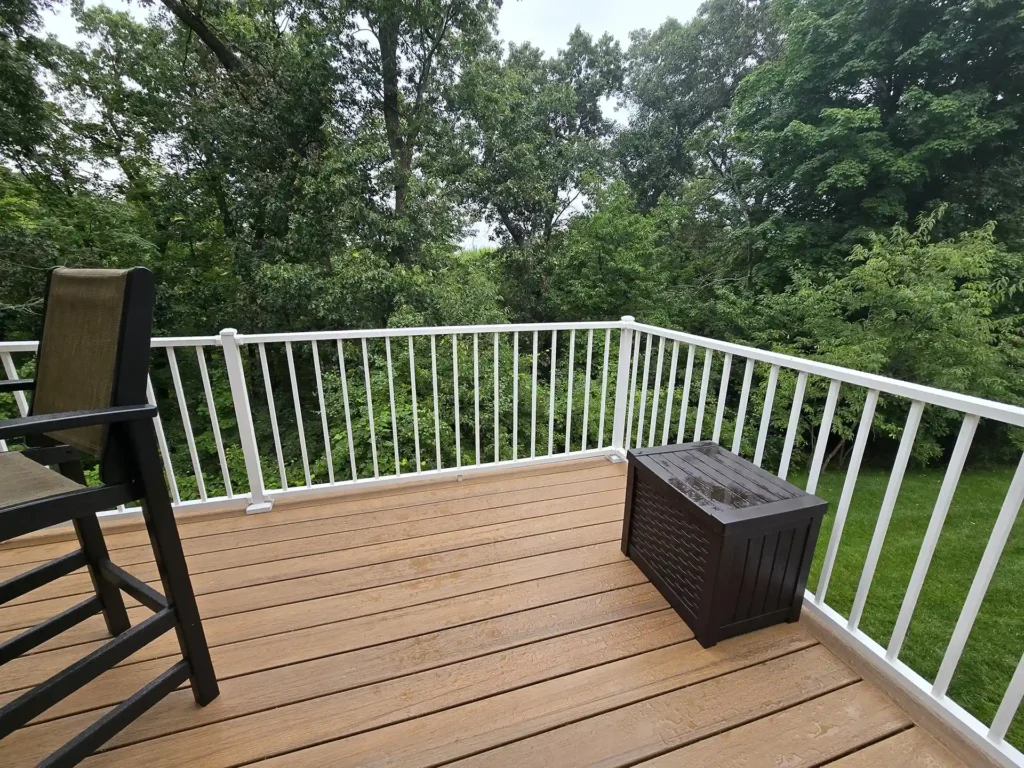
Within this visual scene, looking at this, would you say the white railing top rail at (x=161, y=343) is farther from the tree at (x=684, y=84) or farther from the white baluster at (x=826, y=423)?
the tree at (x=684, y=84)

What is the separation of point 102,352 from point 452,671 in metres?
1.30

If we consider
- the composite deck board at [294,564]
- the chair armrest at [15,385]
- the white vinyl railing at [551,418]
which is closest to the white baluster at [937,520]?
the white vinyl railing at [551,418]

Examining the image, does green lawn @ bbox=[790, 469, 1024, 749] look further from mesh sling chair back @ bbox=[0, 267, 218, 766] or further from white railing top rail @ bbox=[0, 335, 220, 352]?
white railing top rail @ bbox=[0, 335, 220, 352]

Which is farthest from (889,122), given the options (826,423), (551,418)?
(826,423)

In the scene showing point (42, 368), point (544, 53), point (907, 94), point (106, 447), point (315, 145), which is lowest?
point (106, 447)

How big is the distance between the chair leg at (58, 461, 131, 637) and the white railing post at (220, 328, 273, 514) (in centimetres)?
68

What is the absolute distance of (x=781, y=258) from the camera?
7.35 metres

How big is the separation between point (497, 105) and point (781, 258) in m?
5.33

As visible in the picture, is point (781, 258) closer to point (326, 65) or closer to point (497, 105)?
point (497, 105)

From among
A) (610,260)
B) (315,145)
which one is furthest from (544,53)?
(315,145)

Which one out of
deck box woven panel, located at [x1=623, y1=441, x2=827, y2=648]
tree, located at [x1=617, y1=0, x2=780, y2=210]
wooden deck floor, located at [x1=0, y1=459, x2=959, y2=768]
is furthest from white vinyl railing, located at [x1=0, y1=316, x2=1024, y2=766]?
tree, located at [x1=617, y1=0, x2=780, y2=210]

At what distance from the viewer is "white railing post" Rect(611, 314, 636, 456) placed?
2652 mm

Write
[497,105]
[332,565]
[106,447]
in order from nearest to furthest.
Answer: [106,447] → [332,565] → [497,105]

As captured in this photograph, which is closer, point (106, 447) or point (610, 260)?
point (106, 447)
